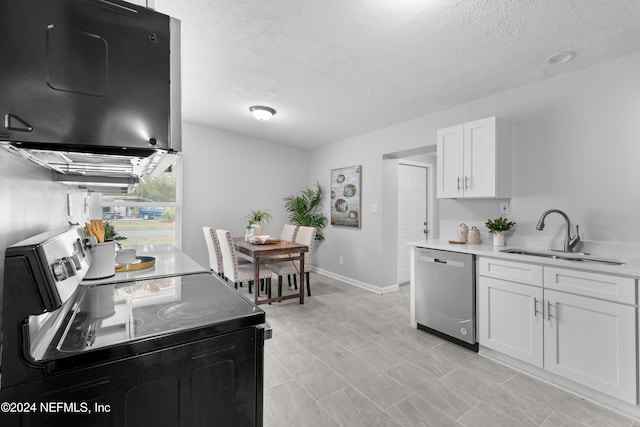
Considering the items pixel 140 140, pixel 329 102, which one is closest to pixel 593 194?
pixel 329 102

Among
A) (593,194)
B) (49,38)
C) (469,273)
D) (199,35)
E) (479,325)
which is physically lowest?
(479,325)

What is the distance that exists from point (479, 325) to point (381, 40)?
248 centimetres

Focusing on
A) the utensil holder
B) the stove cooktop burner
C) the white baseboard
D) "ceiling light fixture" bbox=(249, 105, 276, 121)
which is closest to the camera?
the stove cooktop burner

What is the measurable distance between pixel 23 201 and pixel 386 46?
2393 mm

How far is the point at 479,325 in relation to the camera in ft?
8.04

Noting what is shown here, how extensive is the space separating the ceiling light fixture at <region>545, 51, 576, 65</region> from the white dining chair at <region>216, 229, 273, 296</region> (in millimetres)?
3500

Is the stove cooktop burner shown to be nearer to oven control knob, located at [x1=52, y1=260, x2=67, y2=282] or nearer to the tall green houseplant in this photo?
oven control knob, located at [x1=52, y1=260, x2=67, y2=282]

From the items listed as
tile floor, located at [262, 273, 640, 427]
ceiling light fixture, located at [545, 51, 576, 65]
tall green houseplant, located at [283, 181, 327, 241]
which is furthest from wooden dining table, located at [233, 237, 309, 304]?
ceiling light fixture, located at [545, 51, 576, 65]

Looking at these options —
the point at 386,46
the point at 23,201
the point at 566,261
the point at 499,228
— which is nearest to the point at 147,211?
the point at 23,201

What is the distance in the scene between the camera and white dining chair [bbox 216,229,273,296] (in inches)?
138

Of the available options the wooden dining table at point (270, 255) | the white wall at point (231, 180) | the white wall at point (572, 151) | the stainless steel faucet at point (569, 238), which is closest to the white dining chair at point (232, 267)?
the wooden dining table at point (270, 255)

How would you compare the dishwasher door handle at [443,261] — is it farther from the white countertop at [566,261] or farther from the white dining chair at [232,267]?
the white dining chair at [232,267]

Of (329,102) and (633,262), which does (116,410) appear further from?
(329,102)

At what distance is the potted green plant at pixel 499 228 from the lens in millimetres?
2729
